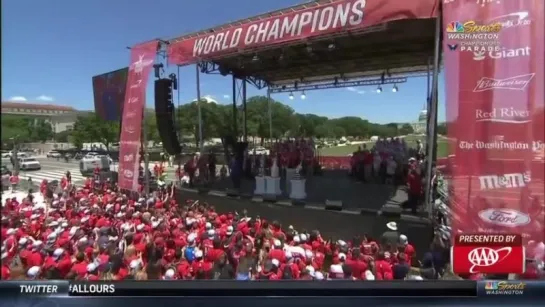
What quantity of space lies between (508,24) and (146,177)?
182 cm

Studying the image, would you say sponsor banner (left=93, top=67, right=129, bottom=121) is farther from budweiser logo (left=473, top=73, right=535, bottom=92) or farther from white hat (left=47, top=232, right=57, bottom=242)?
budweiser logo (left=473, top=73, right=535, bottom=92)

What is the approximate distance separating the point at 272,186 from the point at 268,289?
2.28 ft

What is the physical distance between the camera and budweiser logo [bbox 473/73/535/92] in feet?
→ 5.02

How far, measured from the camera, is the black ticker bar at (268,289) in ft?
5.46

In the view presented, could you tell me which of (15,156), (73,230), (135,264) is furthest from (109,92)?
(135,264)

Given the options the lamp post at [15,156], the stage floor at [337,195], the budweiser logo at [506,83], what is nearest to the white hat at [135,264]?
the stage floor at [337,195]

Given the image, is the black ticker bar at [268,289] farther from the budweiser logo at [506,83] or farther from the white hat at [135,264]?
the budweiser logo at [506,83]

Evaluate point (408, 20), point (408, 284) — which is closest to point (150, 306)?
point (408, 284)

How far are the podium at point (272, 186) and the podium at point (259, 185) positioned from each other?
0.03 metres

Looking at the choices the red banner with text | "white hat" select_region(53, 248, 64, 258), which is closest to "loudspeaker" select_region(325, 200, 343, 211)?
the red banner with text

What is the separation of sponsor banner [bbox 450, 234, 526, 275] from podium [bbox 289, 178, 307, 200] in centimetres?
114

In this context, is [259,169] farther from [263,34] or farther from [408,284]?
[408,284]

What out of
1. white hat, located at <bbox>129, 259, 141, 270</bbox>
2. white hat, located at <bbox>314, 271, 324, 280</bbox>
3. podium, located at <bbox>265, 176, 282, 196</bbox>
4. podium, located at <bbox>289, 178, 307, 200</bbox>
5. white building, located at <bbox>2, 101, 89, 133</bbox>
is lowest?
white hat, located at <bbox>314, 271, 324, 280</bbox>

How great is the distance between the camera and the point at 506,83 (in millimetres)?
1548
